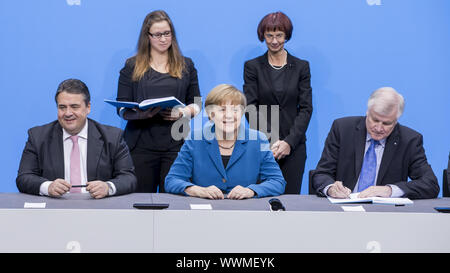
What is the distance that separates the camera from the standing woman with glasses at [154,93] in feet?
13.1

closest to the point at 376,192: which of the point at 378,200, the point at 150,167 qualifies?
the point at 378,200

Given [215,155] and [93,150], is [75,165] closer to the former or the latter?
[93,150]

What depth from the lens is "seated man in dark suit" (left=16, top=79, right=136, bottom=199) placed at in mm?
3381

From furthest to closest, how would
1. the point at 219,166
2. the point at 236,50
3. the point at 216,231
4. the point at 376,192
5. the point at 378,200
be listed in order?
the point at 236,50 < the point at 219,166 < the point at 376,192 < the point at 378,200 < the point at 216,231

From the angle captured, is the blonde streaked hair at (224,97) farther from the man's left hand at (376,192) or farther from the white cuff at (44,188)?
the white cuff at (44,188)

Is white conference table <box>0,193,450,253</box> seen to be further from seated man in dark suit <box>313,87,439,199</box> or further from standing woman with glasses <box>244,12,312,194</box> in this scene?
standing woman with glasses <box>244,12,312,194</box>

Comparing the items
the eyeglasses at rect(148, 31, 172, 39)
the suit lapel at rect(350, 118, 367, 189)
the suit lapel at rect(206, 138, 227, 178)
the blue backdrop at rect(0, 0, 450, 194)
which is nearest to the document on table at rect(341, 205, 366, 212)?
the suit lapel at rect(350, 118, 367, 189)

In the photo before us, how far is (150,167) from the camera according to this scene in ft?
13.2

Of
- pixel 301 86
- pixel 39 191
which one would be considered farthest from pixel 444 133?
pixel 39 191

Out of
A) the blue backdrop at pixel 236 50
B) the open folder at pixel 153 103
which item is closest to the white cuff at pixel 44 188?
the open folder at pixel 153 103

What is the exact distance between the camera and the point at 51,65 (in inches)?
199

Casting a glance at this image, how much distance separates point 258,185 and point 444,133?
8.75 feet

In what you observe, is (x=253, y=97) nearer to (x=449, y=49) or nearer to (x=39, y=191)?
(x=39, y=191)

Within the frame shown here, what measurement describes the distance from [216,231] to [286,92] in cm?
182
